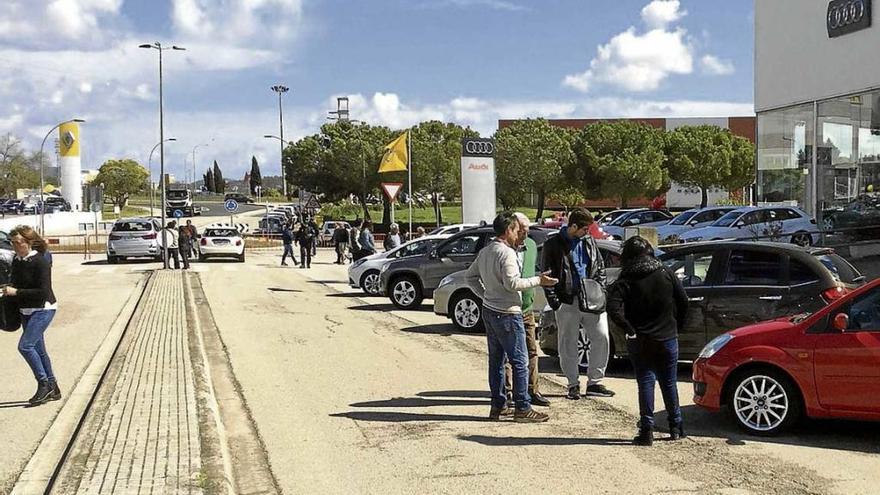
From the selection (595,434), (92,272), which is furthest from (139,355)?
(92,272)

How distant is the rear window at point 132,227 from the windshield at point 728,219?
68.7ft

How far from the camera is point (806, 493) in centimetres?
566

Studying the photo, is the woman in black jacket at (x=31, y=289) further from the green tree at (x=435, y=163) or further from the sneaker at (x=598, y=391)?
the green tree at (x=435, y=163)

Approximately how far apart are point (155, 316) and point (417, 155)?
45.9 m

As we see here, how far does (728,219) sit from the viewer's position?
28.7 m

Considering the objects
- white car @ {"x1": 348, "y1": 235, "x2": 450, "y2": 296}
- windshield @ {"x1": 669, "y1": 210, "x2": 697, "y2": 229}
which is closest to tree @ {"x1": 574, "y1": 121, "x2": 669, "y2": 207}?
windshield @ {"x1": 669, "y1": 210, "x2": 697, "y2": 229}

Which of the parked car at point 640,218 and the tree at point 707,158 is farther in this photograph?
the tree at point 707,158

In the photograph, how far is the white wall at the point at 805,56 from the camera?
26703 millimetres

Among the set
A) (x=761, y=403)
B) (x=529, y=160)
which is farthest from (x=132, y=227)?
(x=761, y=403)

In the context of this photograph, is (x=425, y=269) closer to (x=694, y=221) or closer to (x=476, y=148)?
(x=476, y=148)

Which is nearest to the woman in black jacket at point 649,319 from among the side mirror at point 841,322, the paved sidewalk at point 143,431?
the side mirror at point 841,322

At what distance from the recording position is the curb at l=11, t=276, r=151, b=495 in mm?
6266

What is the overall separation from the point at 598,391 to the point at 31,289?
5.46 metres

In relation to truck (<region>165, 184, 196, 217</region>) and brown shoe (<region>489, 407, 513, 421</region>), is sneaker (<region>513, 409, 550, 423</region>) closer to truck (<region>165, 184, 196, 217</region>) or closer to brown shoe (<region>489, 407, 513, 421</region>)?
brown shoe (<region>489, 407, 513, 421</region>)
